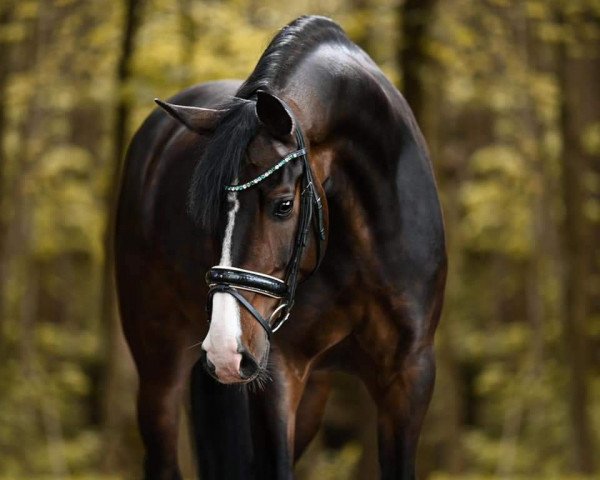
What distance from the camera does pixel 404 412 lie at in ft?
15.7

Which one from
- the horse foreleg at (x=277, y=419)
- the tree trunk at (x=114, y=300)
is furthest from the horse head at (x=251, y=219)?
the tree trunk at (x=114, y=300)

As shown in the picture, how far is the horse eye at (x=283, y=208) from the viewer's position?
3920mm

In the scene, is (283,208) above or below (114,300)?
above

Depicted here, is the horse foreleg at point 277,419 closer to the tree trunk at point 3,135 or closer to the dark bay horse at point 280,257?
the dark bay horse at point 280,257

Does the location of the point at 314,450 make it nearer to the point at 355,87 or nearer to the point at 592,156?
the point at 592,156

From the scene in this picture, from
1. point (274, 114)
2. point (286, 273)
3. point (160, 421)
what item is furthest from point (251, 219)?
point (160, 421)

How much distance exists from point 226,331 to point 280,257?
369 mm

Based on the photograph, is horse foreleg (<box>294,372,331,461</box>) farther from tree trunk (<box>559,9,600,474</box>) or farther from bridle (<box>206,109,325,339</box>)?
tree trunk (<box>559,9,600,474</box>)

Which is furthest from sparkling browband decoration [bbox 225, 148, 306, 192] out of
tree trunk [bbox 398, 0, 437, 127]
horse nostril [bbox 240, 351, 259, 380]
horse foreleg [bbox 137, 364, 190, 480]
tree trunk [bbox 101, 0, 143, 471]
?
tree trunk [bbox 101, 0, 143, 471]

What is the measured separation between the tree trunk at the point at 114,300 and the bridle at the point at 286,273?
6211 millimetres

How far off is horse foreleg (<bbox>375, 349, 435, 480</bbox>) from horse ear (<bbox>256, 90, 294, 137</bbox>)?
1.29 meters

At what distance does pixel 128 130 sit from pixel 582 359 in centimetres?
572

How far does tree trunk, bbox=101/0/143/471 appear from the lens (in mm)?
10297

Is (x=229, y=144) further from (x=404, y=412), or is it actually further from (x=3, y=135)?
(x=3, y=135)
